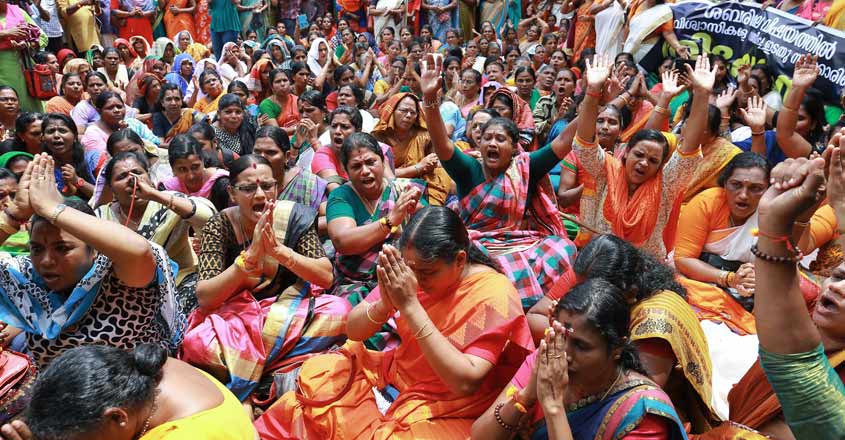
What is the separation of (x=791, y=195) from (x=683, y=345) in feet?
2.94

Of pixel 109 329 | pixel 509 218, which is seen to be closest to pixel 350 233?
pixel 509 218

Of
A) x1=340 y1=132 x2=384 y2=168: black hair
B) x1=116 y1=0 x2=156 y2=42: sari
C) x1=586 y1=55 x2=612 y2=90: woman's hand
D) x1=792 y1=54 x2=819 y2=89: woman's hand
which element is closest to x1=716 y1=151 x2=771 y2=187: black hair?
x1=586 y1=55 x2=612 y2=90: woman's hand

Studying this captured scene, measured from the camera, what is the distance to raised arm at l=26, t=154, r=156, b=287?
210cm

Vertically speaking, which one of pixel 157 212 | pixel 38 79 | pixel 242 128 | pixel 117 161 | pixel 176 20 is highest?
pixel 117 161

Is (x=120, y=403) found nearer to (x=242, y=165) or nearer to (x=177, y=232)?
(x=242, y=165)

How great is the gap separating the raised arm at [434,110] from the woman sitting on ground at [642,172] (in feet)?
2.39

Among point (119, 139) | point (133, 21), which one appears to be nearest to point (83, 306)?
point (119, 139)

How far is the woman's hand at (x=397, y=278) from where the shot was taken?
208 cm

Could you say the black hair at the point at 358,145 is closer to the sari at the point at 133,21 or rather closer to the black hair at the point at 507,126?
the black hair at the point at 507,126

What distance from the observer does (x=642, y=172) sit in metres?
3.57

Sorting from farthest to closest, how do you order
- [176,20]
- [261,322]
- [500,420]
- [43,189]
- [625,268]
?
[176,20]
[261,322]
[625,268]
[43,189]
[500,420]

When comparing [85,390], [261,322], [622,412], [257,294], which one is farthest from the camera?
[257,294]

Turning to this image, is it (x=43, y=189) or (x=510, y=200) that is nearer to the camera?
(x=43, y=189)

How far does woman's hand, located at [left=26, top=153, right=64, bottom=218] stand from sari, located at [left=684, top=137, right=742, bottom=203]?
3.30m
